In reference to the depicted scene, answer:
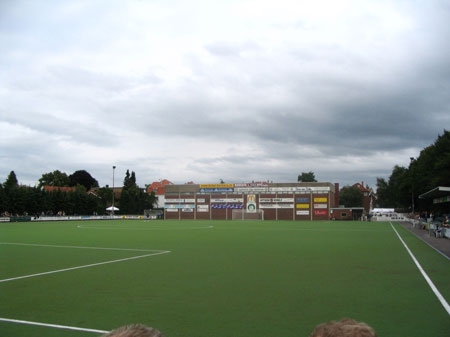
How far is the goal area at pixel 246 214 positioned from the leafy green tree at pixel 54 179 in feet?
178

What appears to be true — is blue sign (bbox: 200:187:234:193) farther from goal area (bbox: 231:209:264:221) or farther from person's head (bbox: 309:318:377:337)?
person's head (bbox: 309:318:377:337)

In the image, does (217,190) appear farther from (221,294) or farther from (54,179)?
(221,294)

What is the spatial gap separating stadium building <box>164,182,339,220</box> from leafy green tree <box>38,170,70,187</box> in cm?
3773

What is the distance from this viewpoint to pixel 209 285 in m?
11.6

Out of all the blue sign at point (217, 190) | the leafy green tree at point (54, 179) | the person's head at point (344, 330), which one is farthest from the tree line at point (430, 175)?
the leafy green tree at point (54, 179)

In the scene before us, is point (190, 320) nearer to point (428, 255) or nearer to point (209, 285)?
point (209, 285)

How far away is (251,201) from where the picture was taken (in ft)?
316

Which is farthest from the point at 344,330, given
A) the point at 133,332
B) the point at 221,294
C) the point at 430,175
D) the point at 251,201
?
the point at 251,201

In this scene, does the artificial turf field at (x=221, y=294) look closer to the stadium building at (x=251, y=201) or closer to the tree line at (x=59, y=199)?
the tree line at (x=59, y=199)

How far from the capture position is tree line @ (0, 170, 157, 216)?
3095 inches

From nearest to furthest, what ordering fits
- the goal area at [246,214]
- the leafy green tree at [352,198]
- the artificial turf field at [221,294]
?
the artificial turf field at [221,294] < the goal area at [246,214] < the leafy green tree at [352,198]

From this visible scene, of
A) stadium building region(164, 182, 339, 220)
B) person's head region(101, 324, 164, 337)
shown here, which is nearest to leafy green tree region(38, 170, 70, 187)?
stadium building region(164, 182, 339, 220)

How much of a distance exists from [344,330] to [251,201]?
9483cm

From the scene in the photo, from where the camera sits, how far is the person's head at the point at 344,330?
187 cm
